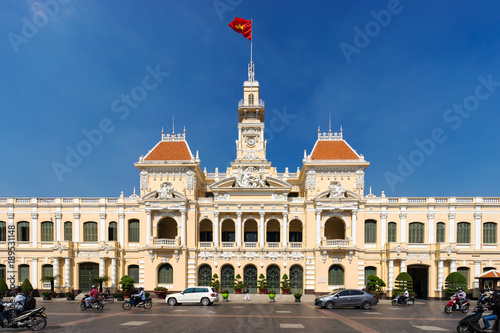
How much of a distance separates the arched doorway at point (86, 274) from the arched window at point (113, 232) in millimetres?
3560

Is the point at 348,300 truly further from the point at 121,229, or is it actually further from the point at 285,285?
the point at 121,229

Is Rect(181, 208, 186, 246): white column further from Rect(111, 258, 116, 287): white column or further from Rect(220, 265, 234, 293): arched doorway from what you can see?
Rect(111, 258, 116, 287): white column

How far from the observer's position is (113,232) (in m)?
46.7

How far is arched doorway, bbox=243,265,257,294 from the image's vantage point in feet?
145

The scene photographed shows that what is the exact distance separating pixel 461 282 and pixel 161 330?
34.1 m

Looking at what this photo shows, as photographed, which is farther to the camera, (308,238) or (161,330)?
(308,238)

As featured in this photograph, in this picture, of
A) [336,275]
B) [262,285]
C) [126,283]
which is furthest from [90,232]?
[336,275]

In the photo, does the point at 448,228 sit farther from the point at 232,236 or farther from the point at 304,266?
the point at 232,236

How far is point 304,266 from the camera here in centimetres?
4375

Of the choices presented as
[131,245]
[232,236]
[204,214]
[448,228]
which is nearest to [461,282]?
[448,228]

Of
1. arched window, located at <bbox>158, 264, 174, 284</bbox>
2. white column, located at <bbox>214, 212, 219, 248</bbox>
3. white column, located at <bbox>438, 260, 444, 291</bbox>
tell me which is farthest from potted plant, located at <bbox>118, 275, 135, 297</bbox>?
white column, located at <bbox>438, 260, 444, 291</bbox>

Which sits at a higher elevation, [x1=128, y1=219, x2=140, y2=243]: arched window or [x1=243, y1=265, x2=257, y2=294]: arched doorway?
[x1=128, y1=219, x2=140, y2=243]: arched window

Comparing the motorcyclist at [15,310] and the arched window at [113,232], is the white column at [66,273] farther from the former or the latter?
the motorcyclist at [15,310]

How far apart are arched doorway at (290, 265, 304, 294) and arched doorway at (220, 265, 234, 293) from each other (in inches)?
280
